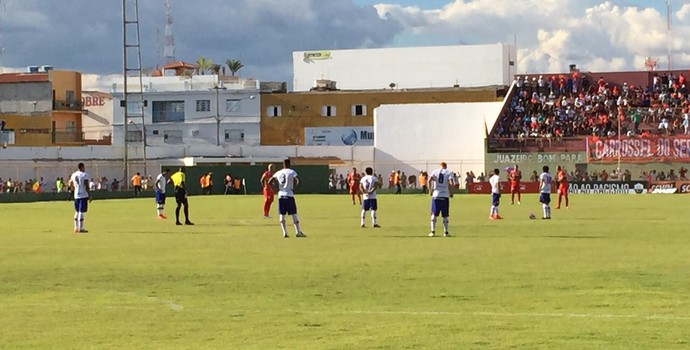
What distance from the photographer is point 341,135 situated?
4513 inches

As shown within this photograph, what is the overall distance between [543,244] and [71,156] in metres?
74.7

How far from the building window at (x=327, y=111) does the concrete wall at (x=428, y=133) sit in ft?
43.6

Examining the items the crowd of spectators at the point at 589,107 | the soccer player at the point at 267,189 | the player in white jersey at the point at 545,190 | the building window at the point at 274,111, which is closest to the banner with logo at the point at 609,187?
the crowd of spectators at the point at 589,107

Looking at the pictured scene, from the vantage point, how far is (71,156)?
99.6 metres

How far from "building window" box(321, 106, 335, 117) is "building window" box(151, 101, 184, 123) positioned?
13751 mm

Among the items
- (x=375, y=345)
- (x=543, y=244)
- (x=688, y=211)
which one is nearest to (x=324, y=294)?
(x=375, y=345)

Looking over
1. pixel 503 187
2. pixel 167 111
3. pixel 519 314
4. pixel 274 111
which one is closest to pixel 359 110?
pixel 274 111

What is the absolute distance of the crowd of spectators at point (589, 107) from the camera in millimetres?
90562

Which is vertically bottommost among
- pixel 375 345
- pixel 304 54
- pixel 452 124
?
pixel 375 345

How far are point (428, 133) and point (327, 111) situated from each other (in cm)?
1707

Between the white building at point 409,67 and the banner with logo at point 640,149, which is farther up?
the white building at point 409,67

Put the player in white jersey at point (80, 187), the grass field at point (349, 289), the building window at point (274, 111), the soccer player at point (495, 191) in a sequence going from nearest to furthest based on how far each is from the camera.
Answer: the grass field at point (349, 289)
the player in white jersey at point (80, 187)
the soccer player at point (495, 191)
the building window at point (274, 111)

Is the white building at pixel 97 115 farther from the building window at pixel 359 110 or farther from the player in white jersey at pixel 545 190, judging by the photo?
the player in white jersey at pixel 545 190

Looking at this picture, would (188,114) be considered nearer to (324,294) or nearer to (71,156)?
(71,156)
